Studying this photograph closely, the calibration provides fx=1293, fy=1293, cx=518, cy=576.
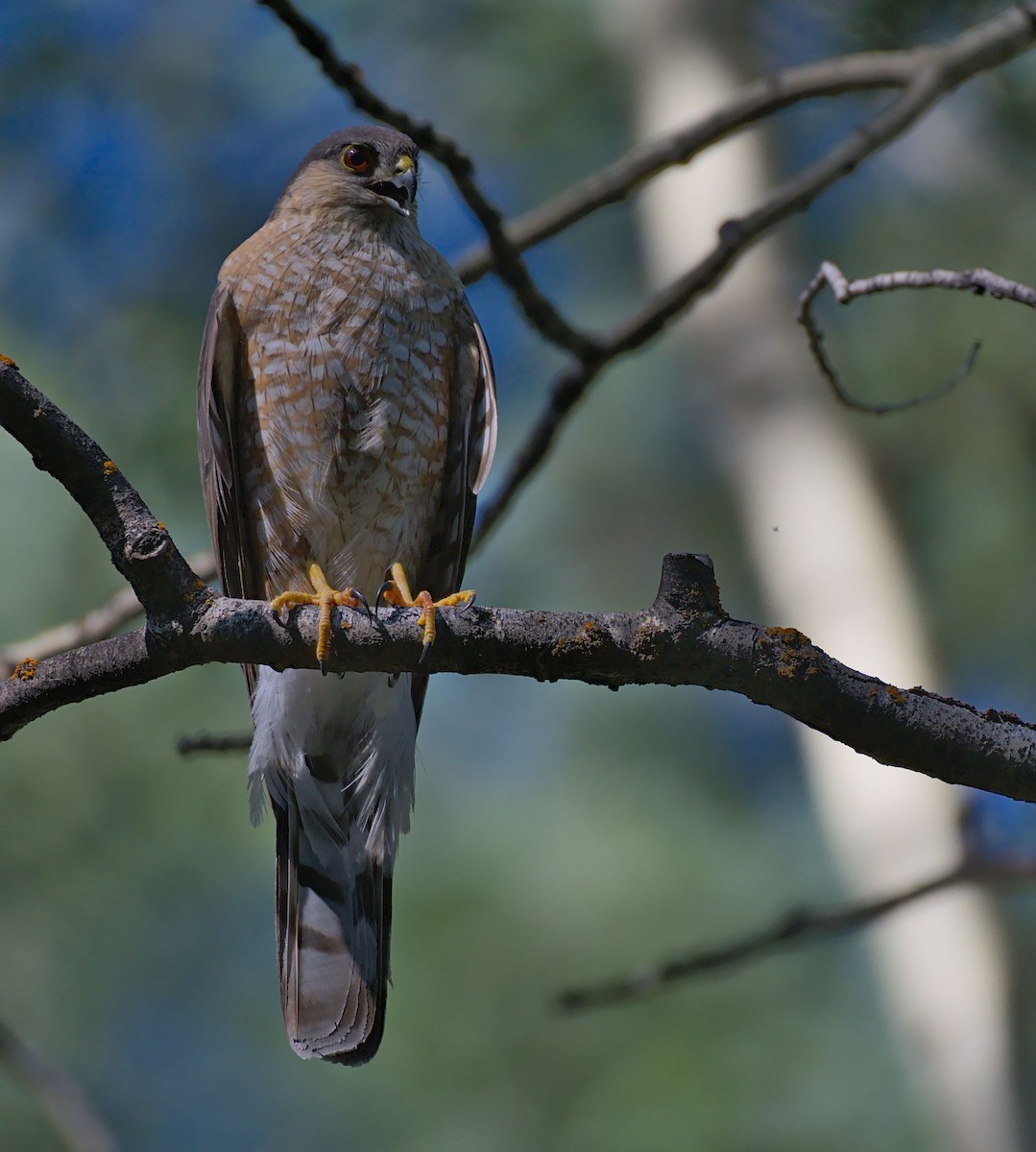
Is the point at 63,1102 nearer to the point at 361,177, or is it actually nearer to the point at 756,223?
the point at 361,177

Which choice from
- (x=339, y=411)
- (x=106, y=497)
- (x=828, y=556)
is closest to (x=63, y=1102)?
(x=106, y=497)

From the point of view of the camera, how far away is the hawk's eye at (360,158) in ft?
13.9

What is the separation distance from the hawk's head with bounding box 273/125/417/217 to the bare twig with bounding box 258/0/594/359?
1.75 ft

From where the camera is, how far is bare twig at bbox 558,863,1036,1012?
3197 millimetres

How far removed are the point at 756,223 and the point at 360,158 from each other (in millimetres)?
1348

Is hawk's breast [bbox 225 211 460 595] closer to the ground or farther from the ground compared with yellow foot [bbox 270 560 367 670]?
farther from the ground

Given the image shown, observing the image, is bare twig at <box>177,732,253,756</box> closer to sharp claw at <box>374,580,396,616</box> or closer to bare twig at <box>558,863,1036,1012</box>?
sharp claw at <box>374,580,396,616</box>

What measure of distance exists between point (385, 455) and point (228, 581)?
0.58 meters

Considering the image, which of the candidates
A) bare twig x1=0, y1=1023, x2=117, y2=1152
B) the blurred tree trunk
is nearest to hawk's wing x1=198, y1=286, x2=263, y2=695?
bare twig x1=0, y1=1023, x2=117, y2=1152

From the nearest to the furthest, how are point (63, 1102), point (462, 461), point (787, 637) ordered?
point (787, 637) → point (63, 1102) → point (462, 461)

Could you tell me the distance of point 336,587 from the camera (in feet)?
12.5

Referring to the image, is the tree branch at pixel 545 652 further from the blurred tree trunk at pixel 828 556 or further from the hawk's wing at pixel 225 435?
the blurred tree trunk at pixel 828 556

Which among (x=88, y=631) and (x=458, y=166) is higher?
(x=458, y=166)

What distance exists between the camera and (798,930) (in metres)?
3.25
